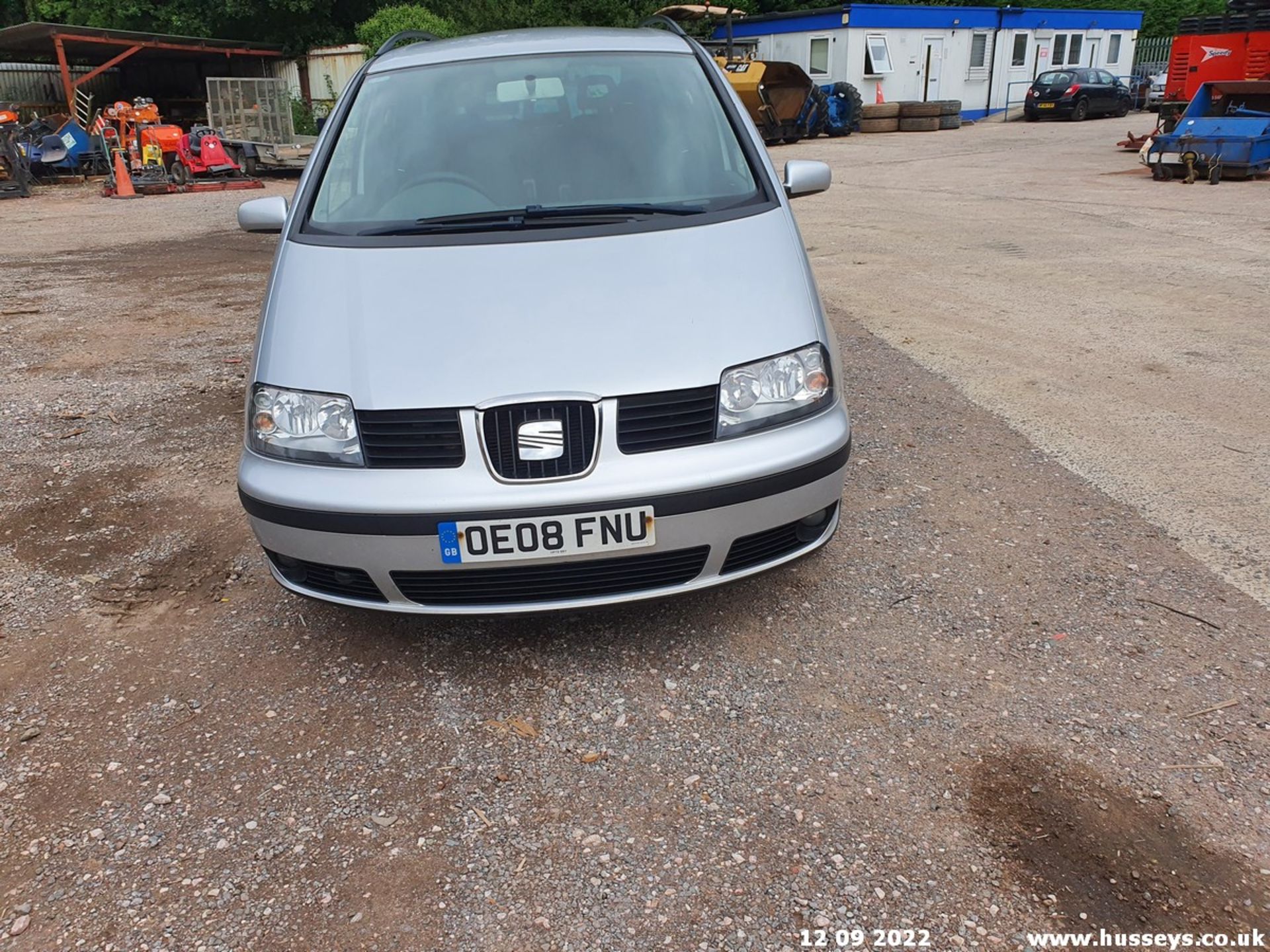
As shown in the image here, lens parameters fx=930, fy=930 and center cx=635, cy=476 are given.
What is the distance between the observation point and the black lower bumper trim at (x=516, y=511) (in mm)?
2377

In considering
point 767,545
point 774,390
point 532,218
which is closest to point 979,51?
point 532,218

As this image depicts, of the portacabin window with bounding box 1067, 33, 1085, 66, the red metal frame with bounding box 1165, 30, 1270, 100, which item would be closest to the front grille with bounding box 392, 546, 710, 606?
the red metal frame with bounding box 1165, 30, 1270, 100

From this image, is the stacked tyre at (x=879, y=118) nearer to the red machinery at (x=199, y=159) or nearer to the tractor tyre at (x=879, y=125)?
the tractor tyre at (x=879, y=125)

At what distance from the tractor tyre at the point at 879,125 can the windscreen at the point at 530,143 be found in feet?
84.3

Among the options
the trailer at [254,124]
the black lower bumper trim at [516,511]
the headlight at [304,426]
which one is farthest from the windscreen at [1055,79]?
the headlight at [304,426]

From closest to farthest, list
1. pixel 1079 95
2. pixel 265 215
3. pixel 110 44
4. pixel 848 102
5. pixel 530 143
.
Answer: pixel 530 143, pixel 265 215, pixel 110 44, pixel 848 102, pixel 1079 95

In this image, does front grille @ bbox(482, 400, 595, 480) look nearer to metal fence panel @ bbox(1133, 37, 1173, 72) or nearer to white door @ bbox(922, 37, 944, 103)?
white door @ bbox(922, 37, 944, 103)

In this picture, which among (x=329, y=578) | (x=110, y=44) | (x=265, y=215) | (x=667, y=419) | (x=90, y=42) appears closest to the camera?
(x=667, y=419)

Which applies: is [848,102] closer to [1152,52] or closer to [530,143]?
[1152,52]

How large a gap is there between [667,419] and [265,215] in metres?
1.99

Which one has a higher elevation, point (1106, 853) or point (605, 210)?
point (605, 210)

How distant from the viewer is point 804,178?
3676 mm

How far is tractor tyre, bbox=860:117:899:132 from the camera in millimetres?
27016

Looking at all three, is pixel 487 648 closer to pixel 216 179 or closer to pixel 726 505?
pixel 726 505
